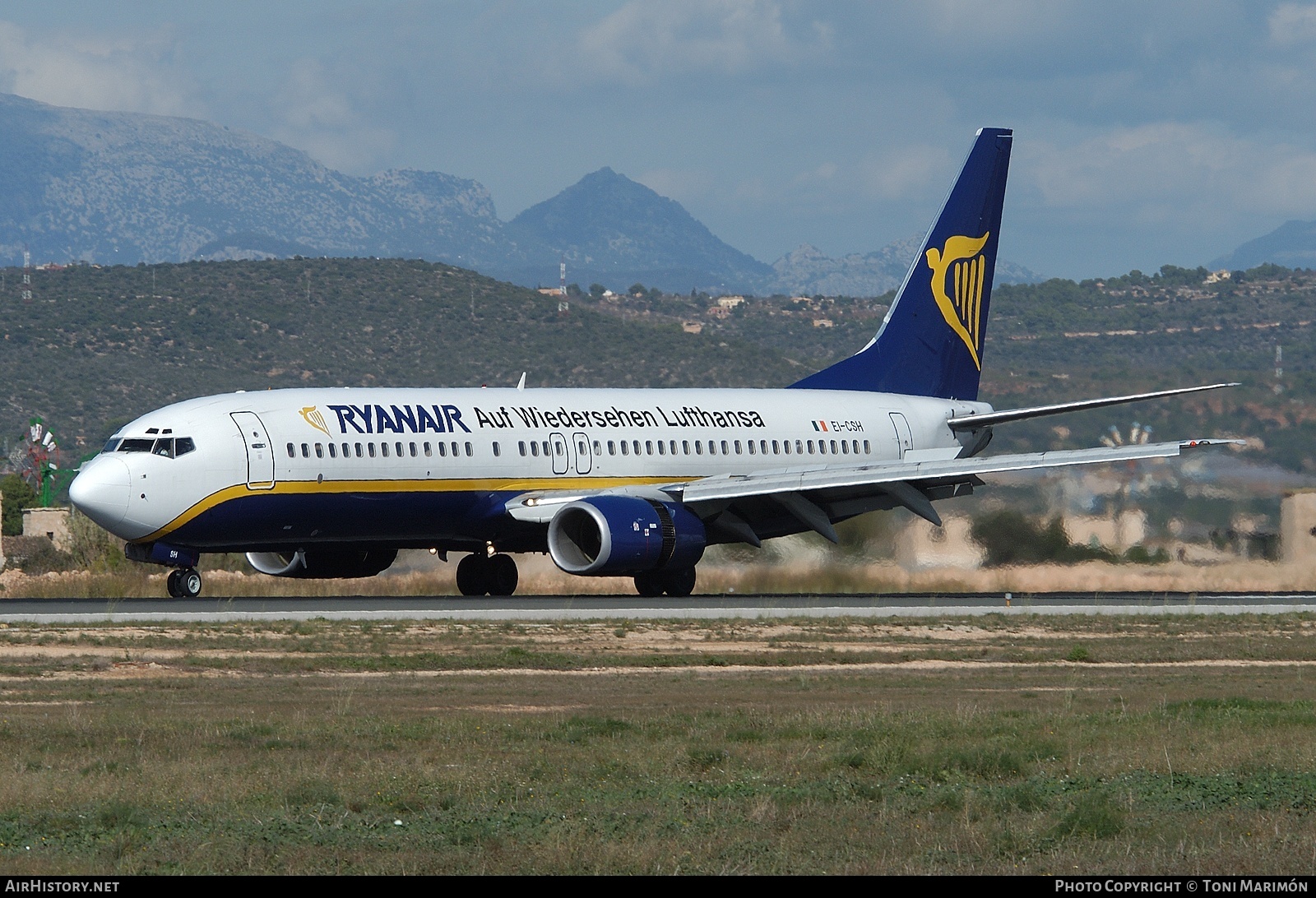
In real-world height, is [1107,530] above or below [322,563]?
above

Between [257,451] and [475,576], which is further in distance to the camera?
[475,576]

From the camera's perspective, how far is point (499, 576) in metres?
40.5

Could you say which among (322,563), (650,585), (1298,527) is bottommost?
(650,585)

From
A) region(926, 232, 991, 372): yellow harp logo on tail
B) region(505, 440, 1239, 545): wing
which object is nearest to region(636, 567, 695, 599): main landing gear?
region(505, 440, 1239, 545): wing

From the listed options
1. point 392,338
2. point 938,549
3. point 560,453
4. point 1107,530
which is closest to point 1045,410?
point 1107,530

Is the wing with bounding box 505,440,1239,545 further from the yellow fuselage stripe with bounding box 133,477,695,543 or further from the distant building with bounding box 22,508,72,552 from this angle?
the distant building with bounding box 22,508,72,552

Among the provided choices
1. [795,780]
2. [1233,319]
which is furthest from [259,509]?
[1233,319]

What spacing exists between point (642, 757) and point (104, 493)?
19501mm

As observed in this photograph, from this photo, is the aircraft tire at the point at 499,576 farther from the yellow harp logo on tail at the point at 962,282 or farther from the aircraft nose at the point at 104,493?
the yellow harp logo on tail at the point at 962,282

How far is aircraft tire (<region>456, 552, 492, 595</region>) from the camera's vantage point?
40.5 meters

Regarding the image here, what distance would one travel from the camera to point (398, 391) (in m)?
38.5

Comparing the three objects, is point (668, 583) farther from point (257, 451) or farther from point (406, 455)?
point (257, 451)

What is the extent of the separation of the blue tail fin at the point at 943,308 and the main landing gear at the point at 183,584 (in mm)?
16204

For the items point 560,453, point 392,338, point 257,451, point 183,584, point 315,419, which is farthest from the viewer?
point 392,338
